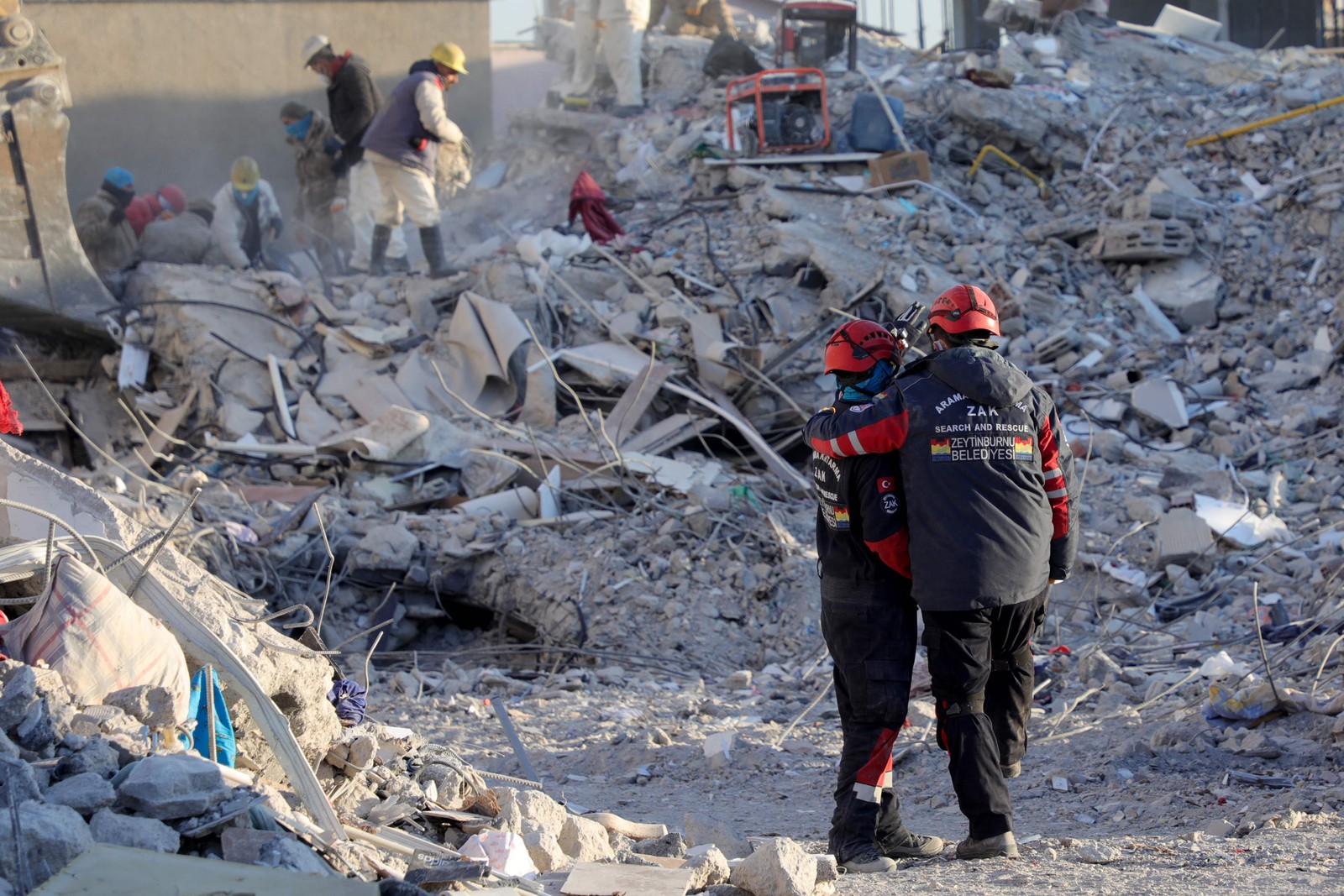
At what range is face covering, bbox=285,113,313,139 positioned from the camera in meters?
10.6

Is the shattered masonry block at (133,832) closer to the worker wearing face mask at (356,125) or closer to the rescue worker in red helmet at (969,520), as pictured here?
the rescue worker in red helmet at (969,520)

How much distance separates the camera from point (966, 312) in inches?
138

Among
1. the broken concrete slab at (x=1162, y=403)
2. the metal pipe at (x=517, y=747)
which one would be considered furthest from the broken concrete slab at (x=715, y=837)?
the broken concrete slab at (x=1162, y=403)

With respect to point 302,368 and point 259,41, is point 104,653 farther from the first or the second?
point 259,41

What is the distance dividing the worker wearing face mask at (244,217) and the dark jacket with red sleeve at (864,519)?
7770 mm

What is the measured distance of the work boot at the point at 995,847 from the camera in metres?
3.23

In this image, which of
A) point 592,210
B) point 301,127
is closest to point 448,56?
point 592,210

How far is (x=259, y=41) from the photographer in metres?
13.1

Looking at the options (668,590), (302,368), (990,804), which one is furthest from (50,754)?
(302,368)

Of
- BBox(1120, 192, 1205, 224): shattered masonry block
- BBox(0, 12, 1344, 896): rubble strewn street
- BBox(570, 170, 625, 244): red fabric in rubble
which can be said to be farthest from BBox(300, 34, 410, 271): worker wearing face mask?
BBox(1120, 192, 1205, 224): shattered masonry block

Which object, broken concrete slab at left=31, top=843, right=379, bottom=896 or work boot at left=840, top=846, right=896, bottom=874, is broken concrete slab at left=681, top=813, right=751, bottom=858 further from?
broken concrete slab at left=31, top=843, right=379, bottom=896

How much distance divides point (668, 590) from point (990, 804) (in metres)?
3.14

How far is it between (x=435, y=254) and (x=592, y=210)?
151cm

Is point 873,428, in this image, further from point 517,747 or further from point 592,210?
point 592,210
